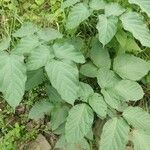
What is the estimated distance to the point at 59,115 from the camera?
2375 millimetres

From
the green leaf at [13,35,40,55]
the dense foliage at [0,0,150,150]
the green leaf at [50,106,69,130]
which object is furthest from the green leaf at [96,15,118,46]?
the green leaf at [50,106,69,130]

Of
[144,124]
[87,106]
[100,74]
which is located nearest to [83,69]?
[100,74]

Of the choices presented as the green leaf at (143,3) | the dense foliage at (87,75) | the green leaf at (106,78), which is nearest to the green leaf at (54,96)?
the dense foliage at (87,75)

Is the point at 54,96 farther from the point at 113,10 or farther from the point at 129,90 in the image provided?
the point at 113,10

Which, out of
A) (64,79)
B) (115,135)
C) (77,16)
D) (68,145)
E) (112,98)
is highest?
(77,16)

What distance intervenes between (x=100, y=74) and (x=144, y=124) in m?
0.41

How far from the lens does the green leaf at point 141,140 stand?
87.3 inches

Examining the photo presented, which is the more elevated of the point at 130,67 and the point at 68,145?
the point at 130,67

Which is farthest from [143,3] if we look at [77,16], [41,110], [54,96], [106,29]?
[41,110]

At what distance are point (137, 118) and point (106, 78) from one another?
31cm

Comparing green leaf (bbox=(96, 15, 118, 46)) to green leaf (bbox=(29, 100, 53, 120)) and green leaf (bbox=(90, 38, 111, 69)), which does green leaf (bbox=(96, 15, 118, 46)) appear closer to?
green leaf (bbox=(90, 38, 111, 69))

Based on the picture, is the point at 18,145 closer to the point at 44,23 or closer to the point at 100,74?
the point at 100,74

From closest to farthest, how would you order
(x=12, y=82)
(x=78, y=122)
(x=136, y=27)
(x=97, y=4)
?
(x=12, y=82) < (x=78, y=122) < (x=136, y=27) < (x=97, y=4)

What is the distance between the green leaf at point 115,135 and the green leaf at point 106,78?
0.23 metres
